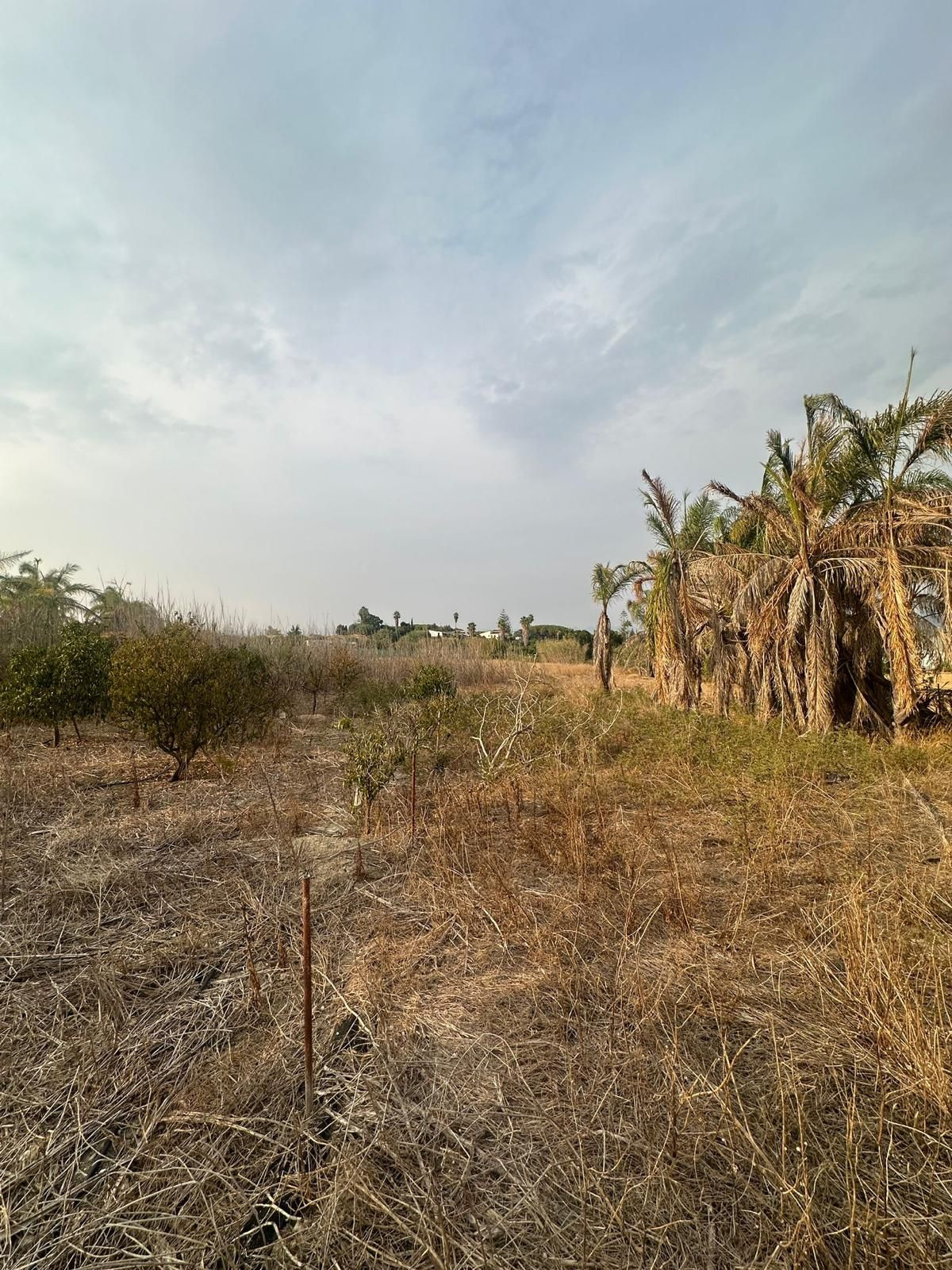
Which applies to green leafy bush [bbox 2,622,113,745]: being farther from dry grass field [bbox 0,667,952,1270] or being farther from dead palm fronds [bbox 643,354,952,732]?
dead palm fronds [bbox 643,354,952,732]

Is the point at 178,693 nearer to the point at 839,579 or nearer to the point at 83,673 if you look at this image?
the point at 83,673

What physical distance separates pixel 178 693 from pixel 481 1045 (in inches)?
240

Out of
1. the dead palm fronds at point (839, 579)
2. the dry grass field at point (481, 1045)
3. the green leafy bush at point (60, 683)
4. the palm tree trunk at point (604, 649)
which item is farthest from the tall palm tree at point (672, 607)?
the green leafy bush at point (60, 683)

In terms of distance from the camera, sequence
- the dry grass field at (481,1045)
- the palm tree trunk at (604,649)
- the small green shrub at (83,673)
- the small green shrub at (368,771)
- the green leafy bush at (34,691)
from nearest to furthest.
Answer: the dry grass field at (481,1045)
the small green shrub at (368,771)
the green leafy bush at (34,691)
the small green shrub at (83,673)
the palm tree trunk at (604,649)

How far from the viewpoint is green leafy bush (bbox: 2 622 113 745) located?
7.64 metres

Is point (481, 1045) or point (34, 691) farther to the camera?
point (34, 691)

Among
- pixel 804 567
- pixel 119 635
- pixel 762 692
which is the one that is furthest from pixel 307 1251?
pixel 119 635

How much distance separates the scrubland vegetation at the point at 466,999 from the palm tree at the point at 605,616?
8415 mm

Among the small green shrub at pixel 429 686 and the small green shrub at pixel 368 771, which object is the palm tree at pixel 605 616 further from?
the small green shrub at pixel 368 771

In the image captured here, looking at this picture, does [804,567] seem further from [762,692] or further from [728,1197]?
[728,1197]

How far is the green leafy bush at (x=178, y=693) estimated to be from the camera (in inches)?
264

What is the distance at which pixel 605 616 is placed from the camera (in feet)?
53.4

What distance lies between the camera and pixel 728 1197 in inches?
65.2

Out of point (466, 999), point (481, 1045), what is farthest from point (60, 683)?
point (481, 1045)
